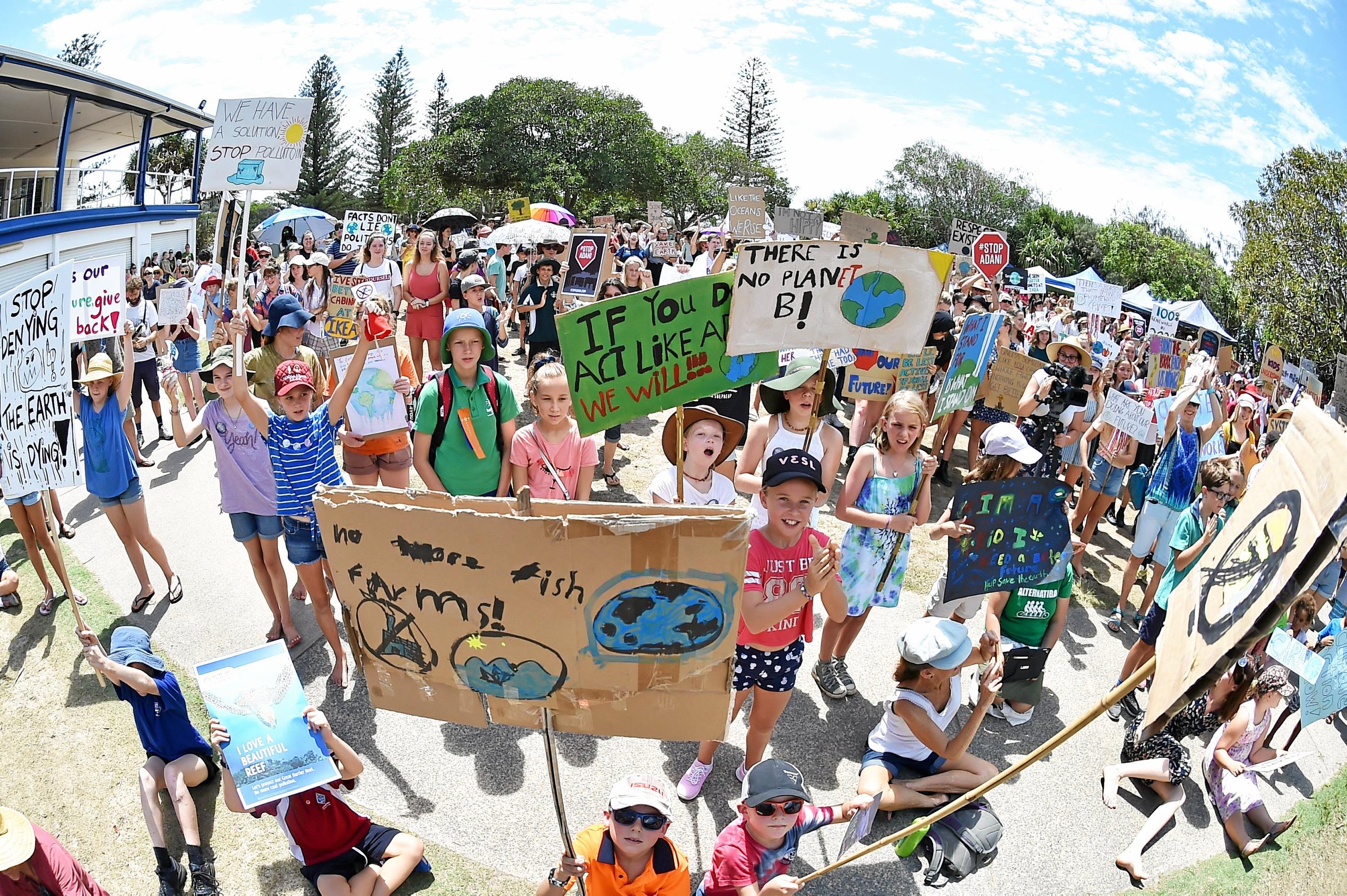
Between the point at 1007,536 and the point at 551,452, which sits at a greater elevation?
the point at 1007,536

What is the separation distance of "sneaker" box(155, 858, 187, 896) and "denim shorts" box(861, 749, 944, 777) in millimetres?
3229

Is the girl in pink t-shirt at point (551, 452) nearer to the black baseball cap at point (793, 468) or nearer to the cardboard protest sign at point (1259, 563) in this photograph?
the black baseball cap at point (793, 468)

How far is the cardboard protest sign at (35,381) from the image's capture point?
13.5 ft

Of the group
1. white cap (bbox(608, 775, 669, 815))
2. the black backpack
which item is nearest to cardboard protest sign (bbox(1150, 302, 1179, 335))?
the black backpack

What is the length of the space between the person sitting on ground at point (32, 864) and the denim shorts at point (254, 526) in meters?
2.16

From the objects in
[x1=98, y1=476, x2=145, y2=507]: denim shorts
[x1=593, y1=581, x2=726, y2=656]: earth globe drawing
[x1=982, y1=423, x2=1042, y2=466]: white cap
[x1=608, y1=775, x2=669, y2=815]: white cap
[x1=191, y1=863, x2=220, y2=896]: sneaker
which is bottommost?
[x1=191, y1=863, x2=220, y2=896]: sneaker

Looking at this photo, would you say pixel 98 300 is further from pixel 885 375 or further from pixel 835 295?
pixel 885 375

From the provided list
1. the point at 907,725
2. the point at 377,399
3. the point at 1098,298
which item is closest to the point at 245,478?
the point at 377,399

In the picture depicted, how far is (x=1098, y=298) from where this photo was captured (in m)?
12.2

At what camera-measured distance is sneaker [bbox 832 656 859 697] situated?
519 cm

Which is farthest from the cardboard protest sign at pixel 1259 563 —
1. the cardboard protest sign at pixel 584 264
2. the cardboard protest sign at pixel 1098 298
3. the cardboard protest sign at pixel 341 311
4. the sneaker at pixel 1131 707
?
the cardboard protest sign at pixel 1098 298

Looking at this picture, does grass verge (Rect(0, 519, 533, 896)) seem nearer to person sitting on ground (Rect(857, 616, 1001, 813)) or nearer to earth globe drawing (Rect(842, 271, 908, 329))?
person sitting on ground (Rect(857, 616, 1001, 813))

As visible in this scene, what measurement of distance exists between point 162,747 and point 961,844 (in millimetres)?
3858

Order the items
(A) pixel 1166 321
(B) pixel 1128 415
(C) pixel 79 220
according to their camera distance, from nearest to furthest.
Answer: (B) pixel 1128 415 < (A) pixel 1166 321 < (C) pixel 79 220
